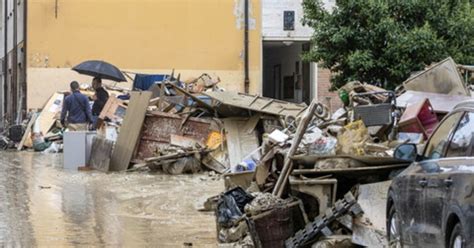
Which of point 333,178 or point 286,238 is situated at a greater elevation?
point 333,178

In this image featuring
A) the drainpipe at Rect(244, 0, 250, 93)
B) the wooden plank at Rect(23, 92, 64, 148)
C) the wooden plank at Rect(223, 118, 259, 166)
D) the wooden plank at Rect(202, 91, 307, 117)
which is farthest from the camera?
the drainpipe at Rect(244, 0, 250, 93)

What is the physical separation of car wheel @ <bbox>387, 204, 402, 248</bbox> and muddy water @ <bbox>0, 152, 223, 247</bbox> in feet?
7.87

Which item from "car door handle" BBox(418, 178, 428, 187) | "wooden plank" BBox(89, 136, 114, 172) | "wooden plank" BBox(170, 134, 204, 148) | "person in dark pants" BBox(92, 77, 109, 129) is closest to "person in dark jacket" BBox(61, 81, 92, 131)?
"person in dark pants" BBox(92, 77, 109, 129)

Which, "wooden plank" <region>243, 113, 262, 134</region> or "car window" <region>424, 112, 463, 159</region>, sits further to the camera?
"wooden plank" <region>243, 113, 262, 134</region>

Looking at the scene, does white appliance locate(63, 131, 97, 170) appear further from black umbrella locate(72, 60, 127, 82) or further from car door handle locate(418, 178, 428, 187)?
car door handle locate(418, 178, 428, 187)

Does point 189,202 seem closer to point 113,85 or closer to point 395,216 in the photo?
point 395,216

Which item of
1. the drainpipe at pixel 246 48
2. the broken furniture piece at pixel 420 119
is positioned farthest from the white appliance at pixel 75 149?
the drainpipe at pixel 246 48

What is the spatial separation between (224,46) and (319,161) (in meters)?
17.7

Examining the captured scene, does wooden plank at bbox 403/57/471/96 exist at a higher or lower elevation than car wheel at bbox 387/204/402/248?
higher

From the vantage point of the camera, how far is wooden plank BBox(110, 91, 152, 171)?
1670 cm

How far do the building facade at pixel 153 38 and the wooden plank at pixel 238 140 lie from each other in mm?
9464

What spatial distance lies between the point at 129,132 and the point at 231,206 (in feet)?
26.5

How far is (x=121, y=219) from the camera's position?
10523mm

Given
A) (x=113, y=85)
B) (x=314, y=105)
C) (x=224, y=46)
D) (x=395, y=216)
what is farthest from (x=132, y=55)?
(x=395, y=216)
